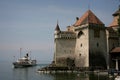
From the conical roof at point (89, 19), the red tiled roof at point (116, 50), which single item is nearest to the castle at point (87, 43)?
the conical roof at point (89, 19)

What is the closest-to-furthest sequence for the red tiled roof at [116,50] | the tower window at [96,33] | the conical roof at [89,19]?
1. the red tiled roof at [116,50]
2. the tower window at [96,33]
3. the conical roof at [89,19]

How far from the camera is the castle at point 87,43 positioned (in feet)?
186

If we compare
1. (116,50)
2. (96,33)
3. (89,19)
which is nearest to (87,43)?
(96,33)

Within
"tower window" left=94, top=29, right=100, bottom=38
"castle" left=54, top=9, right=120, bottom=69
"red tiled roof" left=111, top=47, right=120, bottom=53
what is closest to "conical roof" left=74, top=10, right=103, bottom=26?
"castle" left=54, top=9, right=120, bottom=69

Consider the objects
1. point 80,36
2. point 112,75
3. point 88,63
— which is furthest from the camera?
point 80,36

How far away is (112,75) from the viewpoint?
4422 centimetres

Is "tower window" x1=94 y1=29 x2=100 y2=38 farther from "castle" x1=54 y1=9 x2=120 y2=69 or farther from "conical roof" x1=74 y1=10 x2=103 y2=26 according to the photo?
"conical roof" x1=74 y1=10 x2=103 y2=26

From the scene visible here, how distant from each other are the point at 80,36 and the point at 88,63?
7.55 metres

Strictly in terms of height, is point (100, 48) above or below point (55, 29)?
below

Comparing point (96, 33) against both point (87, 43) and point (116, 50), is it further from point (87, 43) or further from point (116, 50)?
point (116, 50)

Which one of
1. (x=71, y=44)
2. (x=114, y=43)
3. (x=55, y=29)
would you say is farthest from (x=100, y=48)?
(x=55, y=29)

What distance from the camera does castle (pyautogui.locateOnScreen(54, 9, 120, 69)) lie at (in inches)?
2237

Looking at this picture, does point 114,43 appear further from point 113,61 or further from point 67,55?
point 67,55

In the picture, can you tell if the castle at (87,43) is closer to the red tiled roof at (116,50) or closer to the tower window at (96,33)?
the tower window at (96,33)
